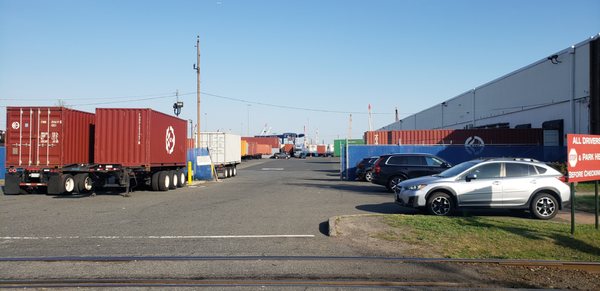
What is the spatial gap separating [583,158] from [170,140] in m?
17.4

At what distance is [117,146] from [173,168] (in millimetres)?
4930

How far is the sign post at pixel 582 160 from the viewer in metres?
9.34

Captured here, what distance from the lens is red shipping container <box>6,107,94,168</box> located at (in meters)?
18.8

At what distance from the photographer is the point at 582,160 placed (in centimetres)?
960

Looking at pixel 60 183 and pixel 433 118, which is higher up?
pixel 433 118

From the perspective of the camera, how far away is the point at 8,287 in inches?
238

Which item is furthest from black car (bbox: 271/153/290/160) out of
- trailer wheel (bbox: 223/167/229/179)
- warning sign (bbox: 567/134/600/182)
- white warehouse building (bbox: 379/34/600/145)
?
warning sign (bbox: 567/134/600/182)

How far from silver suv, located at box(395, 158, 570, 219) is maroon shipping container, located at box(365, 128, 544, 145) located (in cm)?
2241

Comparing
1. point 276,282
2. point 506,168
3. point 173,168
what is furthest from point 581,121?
point 276,282

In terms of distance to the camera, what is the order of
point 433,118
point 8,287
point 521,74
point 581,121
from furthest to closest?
point 433,118, point 521,74, point 581,121, point 8,287

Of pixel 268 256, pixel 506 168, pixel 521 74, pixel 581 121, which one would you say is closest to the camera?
pixel 268 256

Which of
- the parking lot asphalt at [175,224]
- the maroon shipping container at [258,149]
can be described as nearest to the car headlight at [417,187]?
the parking lot asphalt at [175,224]

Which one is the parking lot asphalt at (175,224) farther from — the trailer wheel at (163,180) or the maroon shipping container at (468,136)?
the maroon shipping container at (468,136)

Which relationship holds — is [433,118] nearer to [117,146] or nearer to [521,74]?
[521,74]
